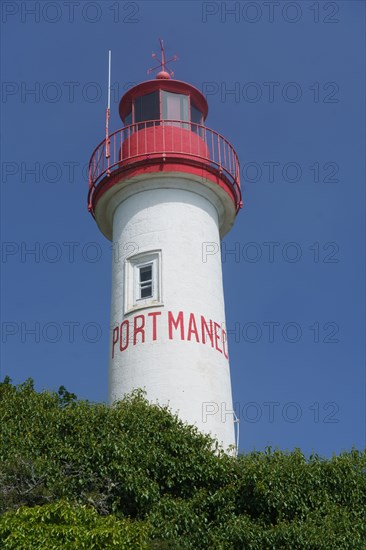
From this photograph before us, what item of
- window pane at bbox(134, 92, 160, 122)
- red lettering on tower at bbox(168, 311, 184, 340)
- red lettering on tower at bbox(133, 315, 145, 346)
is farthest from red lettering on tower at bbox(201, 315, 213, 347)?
window pane at bbox(134, 92, 160, 122)

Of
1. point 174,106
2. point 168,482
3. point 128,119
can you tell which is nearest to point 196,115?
point 174,106

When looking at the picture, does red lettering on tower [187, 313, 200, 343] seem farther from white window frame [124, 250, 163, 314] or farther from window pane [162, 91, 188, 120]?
window pane [162, 91, 188, 120]

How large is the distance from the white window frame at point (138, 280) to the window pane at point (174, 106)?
A: 14.0 feet

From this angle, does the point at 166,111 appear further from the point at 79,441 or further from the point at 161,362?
the point at 79,441

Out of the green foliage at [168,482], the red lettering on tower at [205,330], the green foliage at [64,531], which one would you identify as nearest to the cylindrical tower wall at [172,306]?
the red lettering on tower at [205,330]

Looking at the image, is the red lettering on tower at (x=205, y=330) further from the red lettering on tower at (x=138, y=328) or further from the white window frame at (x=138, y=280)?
the red lettering on tower at (x=138, y=328)

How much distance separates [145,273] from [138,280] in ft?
0.83

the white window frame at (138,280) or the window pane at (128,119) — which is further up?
the window pane at (128,119)

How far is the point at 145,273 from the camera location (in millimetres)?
21703

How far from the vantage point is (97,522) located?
527 inches

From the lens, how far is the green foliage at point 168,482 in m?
14.7

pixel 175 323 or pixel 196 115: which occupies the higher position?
pixel 196 115

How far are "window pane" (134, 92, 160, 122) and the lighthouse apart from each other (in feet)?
0.11

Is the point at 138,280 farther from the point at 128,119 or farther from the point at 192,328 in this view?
the point at 128,119
